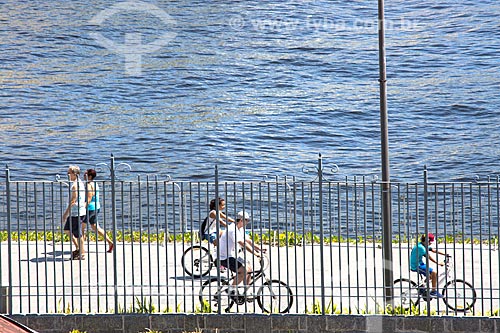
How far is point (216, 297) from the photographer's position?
13.2 metres

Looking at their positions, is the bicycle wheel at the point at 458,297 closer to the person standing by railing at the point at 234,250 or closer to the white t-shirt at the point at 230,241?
the person standing by railing at the point at 234,250

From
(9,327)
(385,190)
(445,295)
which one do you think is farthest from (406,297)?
(9,327)

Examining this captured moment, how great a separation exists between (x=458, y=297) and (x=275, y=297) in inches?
89.1

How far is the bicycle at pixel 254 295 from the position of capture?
13016 mm

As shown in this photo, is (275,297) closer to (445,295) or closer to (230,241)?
(230,241)

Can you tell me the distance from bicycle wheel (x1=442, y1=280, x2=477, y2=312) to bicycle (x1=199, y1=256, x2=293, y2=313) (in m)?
1.96

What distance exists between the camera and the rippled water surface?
45.4 metres

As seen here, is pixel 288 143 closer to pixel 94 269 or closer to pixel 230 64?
pixel 230 64

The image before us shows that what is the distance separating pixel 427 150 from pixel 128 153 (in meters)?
12.9

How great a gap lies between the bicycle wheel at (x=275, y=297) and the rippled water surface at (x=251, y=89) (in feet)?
96.1

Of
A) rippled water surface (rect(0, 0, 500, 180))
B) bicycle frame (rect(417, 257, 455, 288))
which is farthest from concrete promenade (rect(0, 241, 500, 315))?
rippled water surface (rect(0, 0, 500, 180))

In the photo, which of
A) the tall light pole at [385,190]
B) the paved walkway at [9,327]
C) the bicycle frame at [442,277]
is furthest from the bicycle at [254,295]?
the paved walkway at [9,327]

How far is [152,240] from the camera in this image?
20.1 meters

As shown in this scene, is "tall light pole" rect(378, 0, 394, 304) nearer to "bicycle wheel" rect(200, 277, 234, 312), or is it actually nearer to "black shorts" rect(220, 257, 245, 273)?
"black shorts" rect(220, 257, 245, 273)
